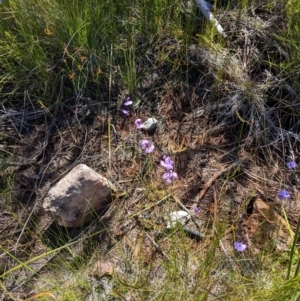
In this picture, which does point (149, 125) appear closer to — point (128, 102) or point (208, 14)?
point (128, 102)

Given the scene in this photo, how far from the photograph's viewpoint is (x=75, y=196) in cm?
186

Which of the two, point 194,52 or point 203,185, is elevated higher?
A: point 194,52

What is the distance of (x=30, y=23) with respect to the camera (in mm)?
2205

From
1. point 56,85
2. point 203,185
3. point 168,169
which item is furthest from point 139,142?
point 56,85

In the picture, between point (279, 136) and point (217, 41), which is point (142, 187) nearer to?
point (279, 136)

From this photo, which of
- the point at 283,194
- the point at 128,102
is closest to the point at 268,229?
the point at 283,194

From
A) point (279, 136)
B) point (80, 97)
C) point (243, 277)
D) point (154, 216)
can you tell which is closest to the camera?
point (243, 277)

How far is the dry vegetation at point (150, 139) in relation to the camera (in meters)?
1.77

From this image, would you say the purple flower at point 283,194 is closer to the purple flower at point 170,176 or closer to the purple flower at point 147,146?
the purple flower at point 170,176

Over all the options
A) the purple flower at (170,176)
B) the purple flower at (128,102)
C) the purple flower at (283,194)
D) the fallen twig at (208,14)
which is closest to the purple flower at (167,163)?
the purple flower at (170,176)

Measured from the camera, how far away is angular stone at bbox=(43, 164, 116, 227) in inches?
73.2

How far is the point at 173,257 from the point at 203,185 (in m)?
0.42

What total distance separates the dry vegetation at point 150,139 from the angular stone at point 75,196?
68mm

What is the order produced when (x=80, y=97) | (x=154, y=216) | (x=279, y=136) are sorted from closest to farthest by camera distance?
(x=154, y=216) → (x=279, y=136) → (x=80, y=97)
